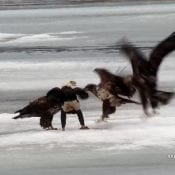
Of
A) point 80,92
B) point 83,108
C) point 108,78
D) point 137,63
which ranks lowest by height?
point 83,108

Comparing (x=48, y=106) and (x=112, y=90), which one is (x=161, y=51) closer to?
(x=112, y=90)

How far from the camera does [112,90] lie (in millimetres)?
6797

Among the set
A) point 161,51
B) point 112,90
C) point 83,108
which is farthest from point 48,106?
point 161,51

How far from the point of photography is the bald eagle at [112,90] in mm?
6766

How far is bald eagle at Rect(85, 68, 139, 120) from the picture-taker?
677 centimetres

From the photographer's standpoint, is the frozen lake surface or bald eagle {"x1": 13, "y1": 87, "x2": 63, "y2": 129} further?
bald eagle {"x1": 13, "y1": 87, "x2": 63, "y2": 129}

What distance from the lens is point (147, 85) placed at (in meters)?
6.84

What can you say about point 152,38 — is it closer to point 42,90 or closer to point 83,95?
point 42,90

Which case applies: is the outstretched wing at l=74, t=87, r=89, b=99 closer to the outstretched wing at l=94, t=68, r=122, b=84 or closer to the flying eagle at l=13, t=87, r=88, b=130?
the flying eagle at l=13, t=87, r=88, b=130

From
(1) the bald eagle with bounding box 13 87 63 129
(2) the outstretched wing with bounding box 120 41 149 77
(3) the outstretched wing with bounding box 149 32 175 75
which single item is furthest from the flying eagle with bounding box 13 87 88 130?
(3) the outstretched wing with bounding box 149 32 175 75

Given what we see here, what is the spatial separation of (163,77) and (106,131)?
12.1 feet

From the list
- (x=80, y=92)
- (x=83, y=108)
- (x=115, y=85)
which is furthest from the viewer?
(x=83, y=108)

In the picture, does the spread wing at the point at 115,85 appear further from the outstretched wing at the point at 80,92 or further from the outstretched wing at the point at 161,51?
the outstretched wing at the point at 161,51

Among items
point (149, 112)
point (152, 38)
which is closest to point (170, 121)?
point (149, 112)
